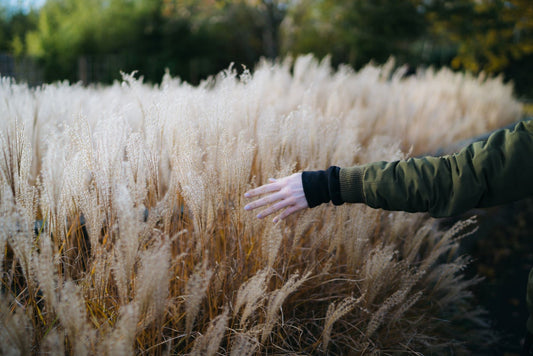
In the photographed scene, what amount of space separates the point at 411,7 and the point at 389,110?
1008 cm

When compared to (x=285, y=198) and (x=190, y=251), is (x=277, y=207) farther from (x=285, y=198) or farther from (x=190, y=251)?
(x=190, y=251)

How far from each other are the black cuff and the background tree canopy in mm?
7845

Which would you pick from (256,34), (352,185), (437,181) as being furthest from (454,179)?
(256,34)

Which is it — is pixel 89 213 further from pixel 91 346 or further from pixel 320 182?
pixel 320 182

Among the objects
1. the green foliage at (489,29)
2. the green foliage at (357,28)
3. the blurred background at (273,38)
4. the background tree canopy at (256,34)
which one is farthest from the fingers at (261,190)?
the green foliage at (357,28)

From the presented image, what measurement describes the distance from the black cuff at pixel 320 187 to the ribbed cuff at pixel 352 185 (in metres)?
0.02

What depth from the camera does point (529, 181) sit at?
137 cm

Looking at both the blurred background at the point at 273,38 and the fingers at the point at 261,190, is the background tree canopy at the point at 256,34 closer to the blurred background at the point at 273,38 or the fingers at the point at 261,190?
the blurred background at the point at 273,38

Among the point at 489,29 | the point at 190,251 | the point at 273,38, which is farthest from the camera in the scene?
the point at 273,38

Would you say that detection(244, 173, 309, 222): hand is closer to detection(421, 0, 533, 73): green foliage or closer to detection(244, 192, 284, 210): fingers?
detection(244, 192, 284, 210): fingers

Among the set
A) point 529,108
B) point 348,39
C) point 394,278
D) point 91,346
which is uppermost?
point 348,39

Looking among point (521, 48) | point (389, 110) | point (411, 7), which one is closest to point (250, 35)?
point (411, 7)

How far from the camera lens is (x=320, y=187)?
1496 millimetres

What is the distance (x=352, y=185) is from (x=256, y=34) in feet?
51.3
